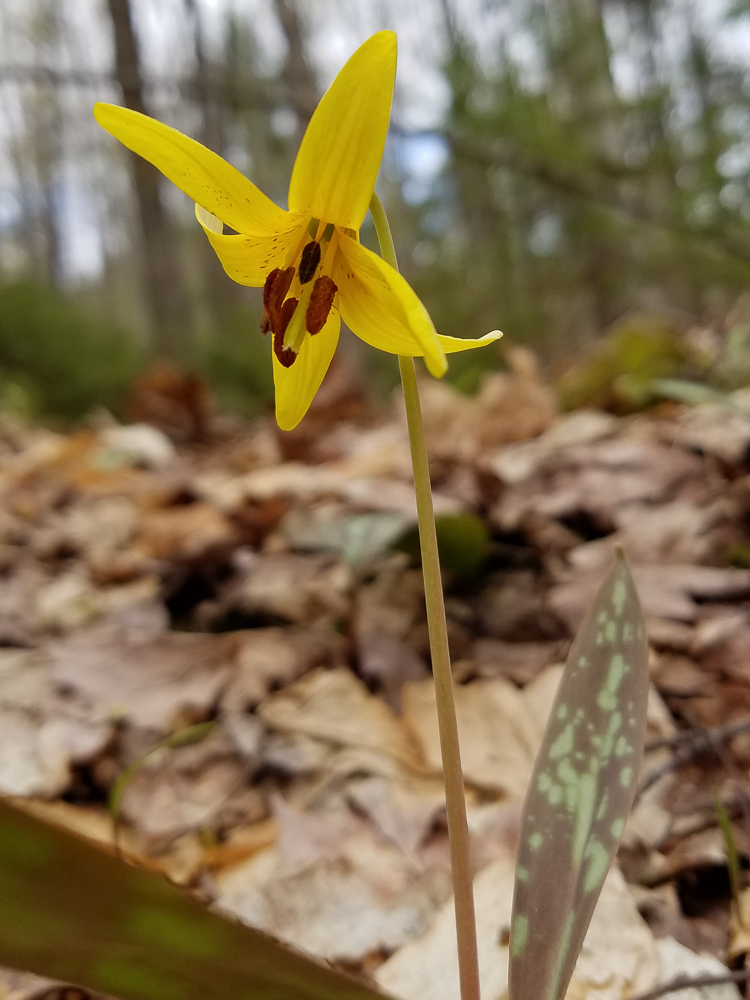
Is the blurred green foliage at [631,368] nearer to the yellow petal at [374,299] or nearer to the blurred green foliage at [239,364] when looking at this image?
the yellow petal at [374,299]

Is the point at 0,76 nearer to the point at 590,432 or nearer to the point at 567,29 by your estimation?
the point at 590,432

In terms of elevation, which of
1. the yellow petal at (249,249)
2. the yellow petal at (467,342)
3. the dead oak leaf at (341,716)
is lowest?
the dead oak leaf at (341,716)

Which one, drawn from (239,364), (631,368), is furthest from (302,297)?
(239,364)

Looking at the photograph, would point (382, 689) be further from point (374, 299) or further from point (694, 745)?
point (374, 299)

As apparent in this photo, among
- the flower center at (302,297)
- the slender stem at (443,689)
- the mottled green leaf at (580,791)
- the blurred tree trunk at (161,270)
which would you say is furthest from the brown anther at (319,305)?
the blurred tree trunk at (161,270)

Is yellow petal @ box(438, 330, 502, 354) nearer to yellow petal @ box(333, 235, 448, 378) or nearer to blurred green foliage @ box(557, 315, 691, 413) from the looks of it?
yellow petal @ box(333, 235, 448, 378)

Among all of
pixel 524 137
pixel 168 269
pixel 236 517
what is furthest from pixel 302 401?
pixel 168 269
